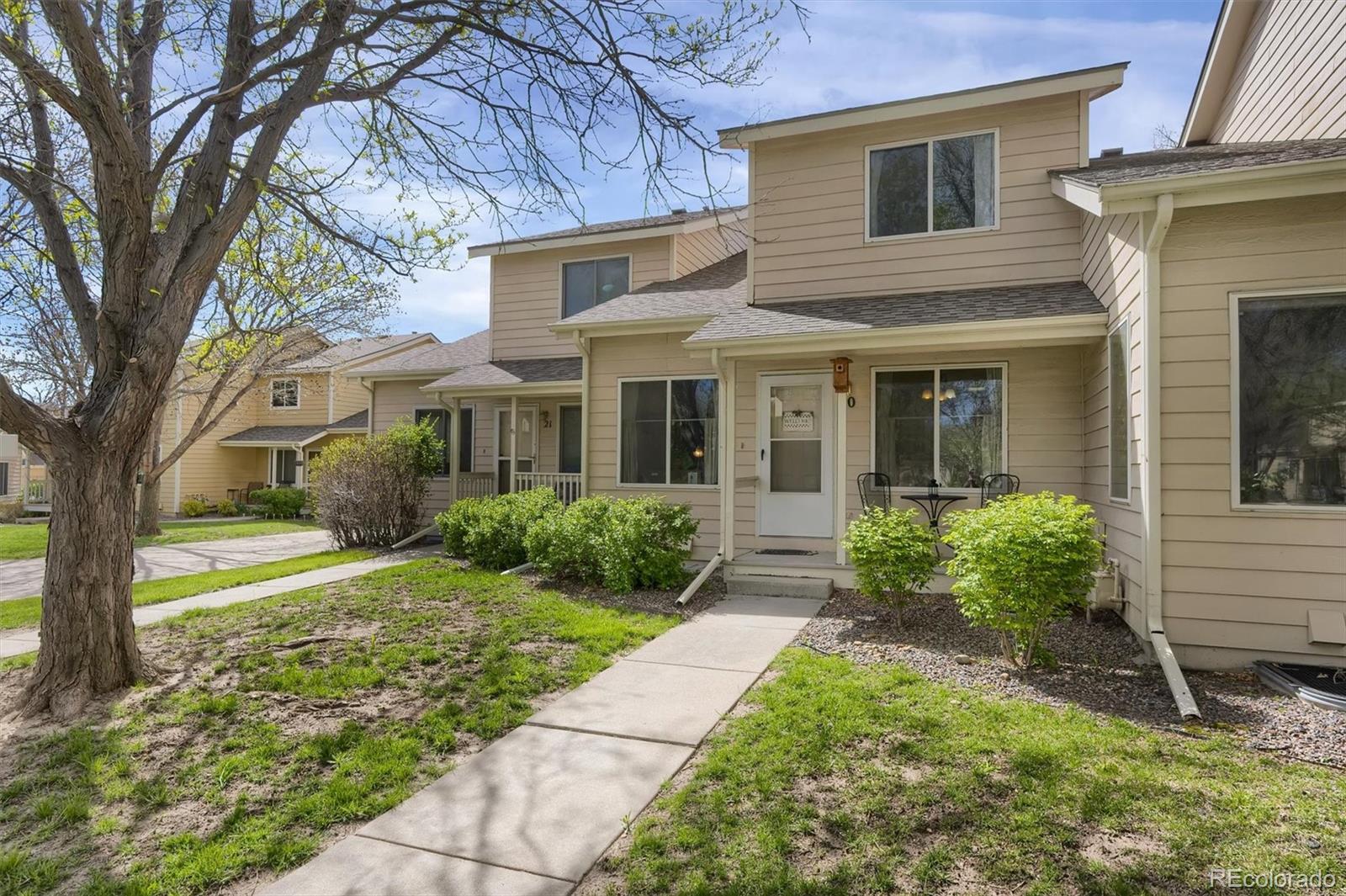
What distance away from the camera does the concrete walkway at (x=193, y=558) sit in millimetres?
9984

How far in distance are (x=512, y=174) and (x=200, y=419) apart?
500 inches

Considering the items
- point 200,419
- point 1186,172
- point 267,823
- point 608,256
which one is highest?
point 608,256

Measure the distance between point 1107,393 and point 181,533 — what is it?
17844mm

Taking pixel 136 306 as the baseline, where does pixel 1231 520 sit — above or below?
below

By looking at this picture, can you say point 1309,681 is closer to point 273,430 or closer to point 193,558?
point 193,558

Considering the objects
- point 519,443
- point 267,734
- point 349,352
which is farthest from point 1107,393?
point 349,352

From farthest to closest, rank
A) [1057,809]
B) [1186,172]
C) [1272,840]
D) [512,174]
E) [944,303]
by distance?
[944,303]
[512,174]
[1186,172]
[1057,809]
[1272,840]

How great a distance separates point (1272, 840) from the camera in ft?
8.90

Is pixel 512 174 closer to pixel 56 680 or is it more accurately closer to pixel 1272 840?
pixel 56 680

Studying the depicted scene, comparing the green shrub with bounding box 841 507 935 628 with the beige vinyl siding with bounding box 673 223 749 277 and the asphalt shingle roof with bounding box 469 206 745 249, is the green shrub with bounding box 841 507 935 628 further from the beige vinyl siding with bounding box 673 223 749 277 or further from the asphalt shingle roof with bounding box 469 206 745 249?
the asphalt shingle roof with bounding box 469 206 745 249

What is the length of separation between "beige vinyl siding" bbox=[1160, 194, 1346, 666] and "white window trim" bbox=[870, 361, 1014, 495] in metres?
2.59

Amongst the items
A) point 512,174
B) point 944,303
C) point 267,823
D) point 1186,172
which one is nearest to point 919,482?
point 944,303

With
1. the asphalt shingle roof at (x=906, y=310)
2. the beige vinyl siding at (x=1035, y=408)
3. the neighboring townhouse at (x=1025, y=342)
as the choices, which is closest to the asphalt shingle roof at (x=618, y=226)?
the neighboring townhouse at (x=1025, y=342)

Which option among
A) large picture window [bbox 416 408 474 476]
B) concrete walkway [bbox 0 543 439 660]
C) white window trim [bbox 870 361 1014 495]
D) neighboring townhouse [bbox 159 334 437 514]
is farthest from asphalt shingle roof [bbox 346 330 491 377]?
white window trim [bbox 870 361 1014 495]
